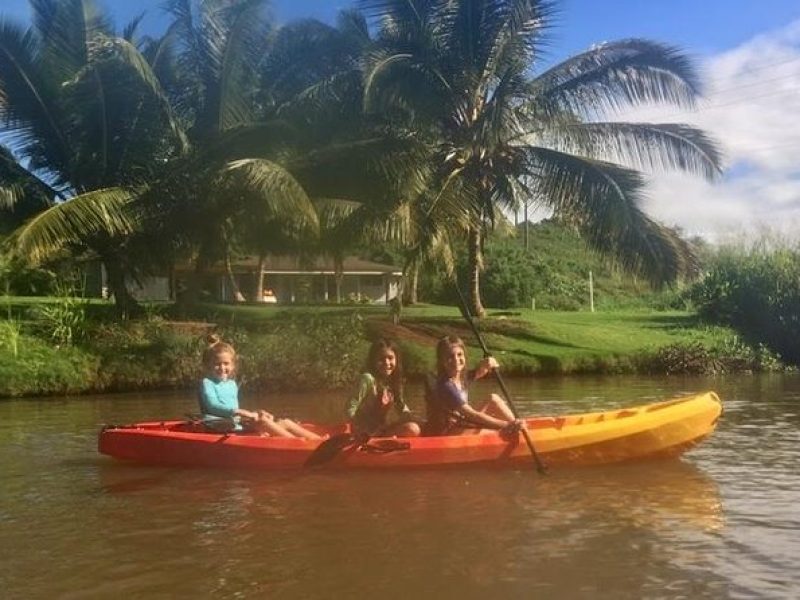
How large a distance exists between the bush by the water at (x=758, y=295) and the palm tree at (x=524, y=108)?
21.2 feet

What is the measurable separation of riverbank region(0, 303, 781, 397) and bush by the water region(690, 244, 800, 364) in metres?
1.14

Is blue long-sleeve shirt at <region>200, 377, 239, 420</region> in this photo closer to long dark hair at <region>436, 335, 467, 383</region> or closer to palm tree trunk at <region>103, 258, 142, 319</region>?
long dark hair at <region>436, 335, 467, 383</region>

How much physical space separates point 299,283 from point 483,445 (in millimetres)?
32362

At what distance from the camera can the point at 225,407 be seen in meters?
9.52

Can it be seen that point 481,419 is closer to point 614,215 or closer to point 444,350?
point 444,350

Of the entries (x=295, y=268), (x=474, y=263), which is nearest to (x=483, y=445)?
(x=474, y=263)

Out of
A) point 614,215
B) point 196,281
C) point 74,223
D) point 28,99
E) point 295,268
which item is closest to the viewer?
point 614,215

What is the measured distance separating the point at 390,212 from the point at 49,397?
658 centimetres

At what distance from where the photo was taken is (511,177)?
20250mm

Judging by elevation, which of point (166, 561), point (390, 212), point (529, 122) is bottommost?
point (166, 561)

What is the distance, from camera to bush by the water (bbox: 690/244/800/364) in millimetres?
23547

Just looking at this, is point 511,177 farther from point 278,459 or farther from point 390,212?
point 278,459

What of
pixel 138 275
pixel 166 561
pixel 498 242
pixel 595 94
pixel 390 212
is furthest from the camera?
pixel 498 242

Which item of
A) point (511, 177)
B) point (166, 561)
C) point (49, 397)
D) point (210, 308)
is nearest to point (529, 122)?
point (511, 177)
